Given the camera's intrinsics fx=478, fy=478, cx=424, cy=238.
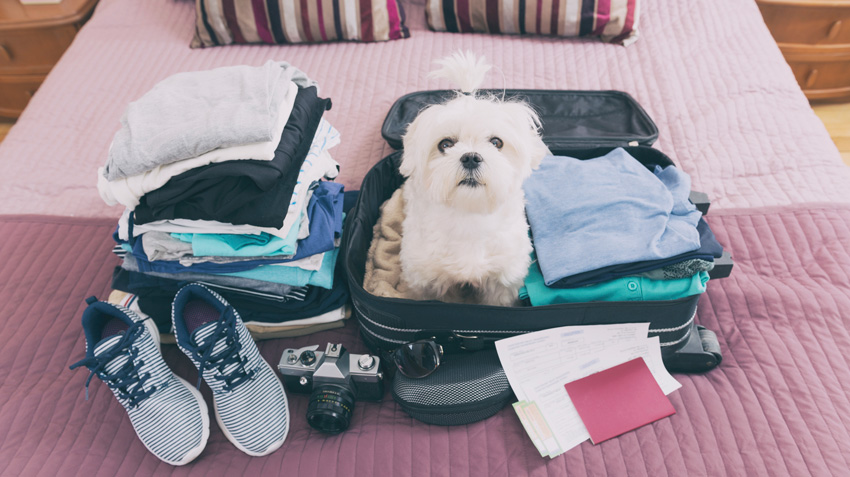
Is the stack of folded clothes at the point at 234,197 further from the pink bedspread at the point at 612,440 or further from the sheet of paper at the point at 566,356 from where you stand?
the sheet of paper at the point at 566,356

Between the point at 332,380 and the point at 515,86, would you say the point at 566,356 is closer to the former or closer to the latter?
the point at 332,380

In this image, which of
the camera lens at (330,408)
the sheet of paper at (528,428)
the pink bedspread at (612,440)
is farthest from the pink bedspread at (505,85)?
the sheet of paper at (528,428)

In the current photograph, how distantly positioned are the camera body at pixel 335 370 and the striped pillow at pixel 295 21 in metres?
1.43

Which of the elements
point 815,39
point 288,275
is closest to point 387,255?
point 288,275

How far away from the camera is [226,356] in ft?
3.31

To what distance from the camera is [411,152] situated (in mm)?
1098

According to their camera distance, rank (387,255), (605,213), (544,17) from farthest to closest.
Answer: (544,17)
(387,255)
(605,213)

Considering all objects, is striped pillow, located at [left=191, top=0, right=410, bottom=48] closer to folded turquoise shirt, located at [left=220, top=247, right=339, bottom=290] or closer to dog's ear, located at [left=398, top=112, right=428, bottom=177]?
dog's ear, located at [left=398, top=112, right=428, bottom=177]

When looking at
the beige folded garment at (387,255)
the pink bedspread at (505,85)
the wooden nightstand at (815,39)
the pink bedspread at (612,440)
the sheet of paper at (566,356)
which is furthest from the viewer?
the wooden nightstand at (815,39)

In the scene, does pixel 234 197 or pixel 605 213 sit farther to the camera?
pixel 605 213

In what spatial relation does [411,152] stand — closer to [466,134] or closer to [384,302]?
[466,134]

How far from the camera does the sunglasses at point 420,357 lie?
0.97m

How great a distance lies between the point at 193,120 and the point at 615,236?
95 cm

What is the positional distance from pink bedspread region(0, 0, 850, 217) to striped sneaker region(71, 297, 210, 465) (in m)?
0.57
